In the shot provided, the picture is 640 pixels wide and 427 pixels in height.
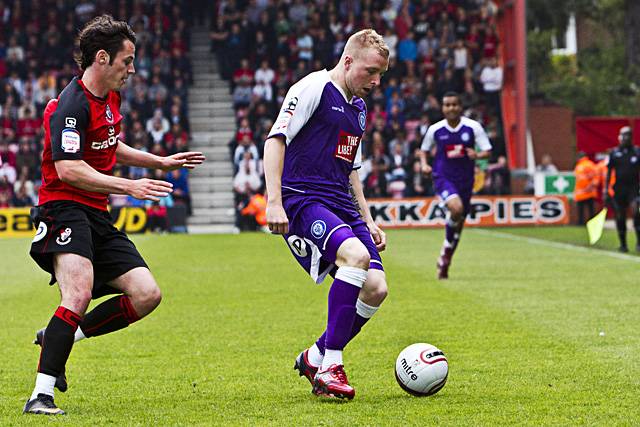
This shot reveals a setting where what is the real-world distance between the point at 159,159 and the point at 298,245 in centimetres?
91

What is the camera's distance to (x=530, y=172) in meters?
31.0

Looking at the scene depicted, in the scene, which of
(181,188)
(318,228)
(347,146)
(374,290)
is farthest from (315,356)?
(181,188)

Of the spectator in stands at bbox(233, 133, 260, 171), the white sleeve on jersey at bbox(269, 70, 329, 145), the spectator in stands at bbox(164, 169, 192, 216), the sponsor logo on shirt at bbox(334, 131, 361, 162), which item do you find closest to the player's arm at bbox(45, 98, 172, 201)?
the white sleeve on jersey at bbox(269, 70, 329, 145)

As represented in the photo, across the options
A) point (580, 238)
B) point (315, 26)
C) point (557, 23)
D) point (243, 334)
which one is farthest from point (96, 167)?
point (557, 23)

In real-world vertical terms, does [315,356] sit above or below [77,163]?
below

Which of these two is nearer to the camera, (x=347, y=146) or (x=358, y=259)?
(x=358, y=259)

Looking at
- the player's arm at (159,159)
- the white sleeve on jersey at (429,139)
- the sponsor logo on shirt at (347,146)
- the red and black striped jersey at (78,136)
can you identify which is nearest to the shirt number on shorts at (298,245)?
the sponsor logo on shirt at (347,146)

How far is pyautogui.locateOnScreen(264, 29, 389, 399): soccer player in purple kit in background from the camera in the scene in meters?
6.49

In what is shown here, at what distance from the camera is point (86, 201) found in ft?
20.7

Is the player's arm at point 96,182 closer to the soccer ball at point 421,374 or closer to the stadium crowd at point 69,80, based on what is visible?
the soccer ball at point 421,374

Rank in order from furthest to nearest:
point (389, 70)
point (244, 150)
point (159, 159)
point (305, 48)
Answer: point (305, 48), point (389, 70), point (244, 150), point (159, 159)

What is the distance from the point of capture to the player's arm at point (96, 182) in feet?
19.6

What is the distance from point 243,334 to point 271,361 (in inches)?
65.0

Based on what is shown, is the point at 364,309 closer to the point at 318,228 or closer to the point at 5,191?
the point at 318,228
